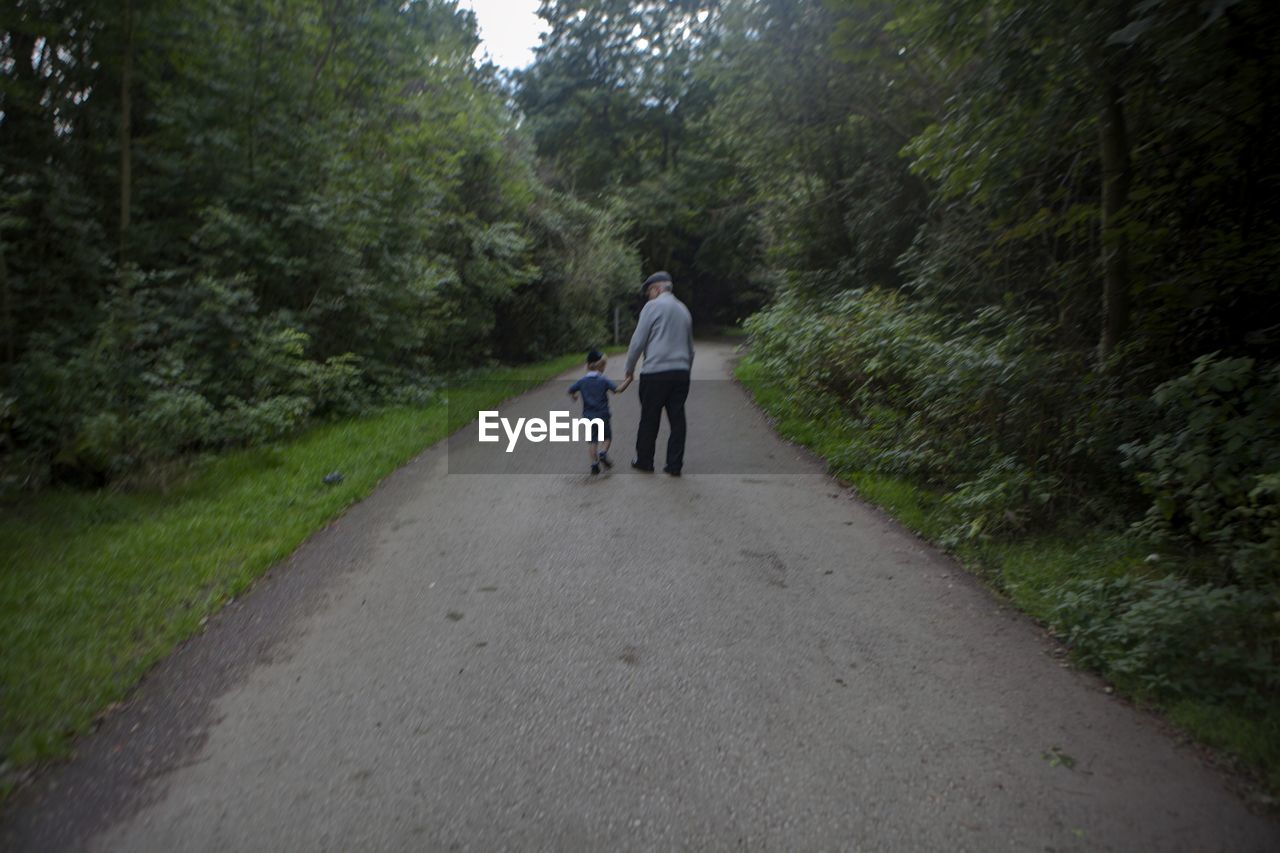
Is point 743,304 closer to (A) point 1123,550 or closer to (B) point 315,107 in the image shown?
(B) point 315,107

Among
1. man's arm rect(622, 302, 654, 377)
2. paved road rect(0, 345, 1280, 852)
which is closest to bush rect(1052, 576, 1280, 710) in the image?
paved road rect(0, 345, 1280, 852)

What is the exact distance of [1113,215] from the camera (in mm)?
6699

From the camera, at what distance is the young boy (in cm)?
877

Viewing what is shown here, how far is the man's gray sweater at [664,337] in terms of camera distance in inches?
335

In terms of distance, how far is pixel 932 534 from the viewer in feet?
21.5

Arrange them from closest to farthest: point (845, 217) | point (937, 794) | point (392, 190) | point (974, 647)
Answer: point (937, 794), point (974, 647), point (392, 190), point (845, 217)

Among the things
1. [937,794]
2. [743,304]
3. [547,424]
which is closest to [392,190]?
[547,424]

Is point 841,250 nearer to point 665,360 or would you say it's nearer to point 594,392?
point 665,360

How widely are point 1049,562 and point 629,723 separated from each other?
3151mm

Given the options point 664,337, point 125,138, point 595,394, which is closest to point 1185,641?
point 664,337

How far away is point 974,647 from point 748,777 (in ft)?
5.96

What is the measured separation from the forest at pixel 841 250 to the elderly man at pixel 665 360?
6.94 feet

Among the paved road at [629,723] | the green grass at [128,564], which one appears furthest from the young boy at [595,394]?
the paved road at [629,723]

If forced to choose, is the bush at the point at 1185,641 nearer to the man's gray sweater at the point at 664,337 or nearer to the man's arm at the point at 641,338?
the man's gray sweater at the point at 664,337
